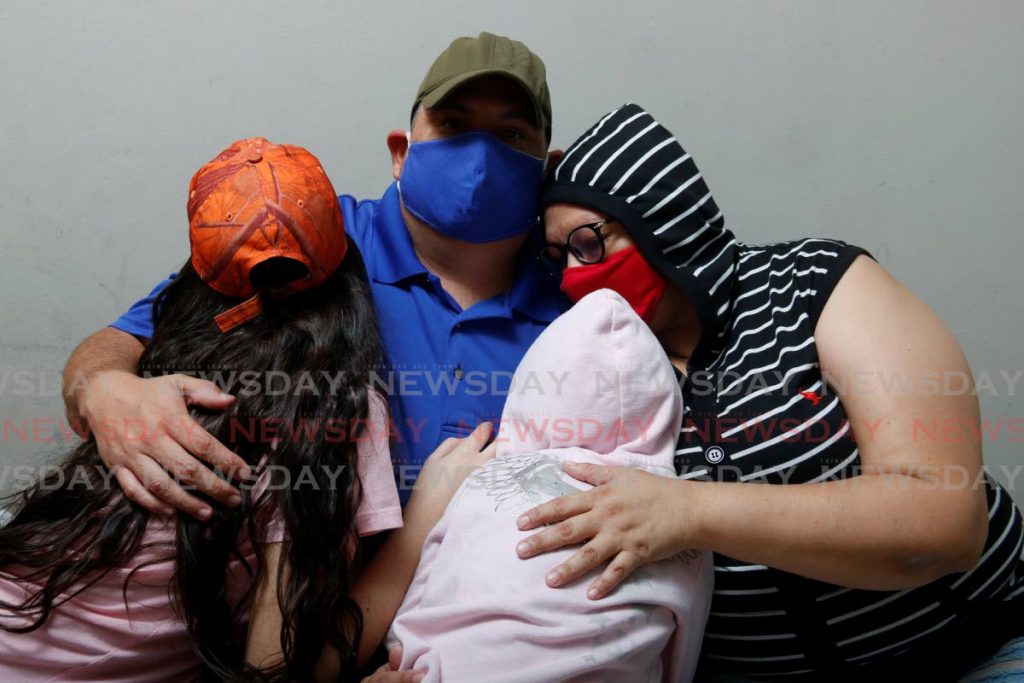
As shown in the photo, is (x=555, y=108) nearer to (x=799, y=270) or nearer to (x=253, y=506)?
(x=799, y=270)

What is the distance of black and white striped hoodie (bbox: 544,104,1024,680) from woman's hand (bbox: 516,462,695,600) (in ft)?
0.62

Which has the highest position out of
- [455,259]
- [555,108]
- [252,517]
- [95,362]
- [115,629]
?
[555,108]

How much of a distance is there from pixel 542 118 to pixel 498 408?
52 cm

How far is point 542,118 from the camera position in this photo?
147 centimetres

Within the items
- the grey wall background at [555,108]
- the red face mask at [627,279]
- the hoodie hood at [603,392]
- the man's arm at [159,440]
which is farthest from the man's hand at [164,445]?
the grey wall background at [555,108]

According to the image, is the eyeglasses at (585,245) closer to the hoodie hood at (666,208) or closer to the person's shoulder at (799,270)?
the hoodie hood at (666,208)

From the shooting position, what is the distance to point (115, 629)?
1116 mm

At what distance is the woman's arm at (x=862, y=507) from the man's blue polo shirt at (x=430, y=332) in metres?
0.37

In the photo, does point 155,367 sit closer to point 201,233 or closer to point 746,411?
point 201,233

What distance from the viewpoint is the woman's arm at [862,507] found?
1043mm

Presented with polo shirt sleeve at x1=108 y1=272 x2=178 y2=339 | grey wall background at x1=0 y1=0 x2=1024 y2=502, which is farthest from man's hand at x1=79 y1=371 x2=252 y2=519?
grey wall background at x1=0 y1=0 x2=1024 y2=502

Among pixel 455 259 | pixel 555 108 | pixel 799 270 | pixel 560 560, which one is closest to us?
pixel 560 560

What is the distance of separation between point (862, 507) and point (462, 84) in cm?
91

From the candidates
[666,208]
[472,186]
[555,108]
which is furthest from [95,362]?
[555,108]
